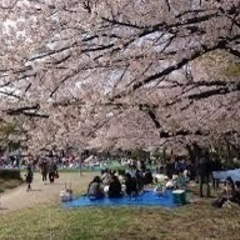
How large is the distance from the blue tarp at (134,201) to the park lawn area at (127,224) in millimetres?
1205

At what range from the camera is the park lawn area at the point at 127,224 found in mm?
13477

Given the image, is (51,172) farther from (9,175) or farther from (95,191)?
(95,191)

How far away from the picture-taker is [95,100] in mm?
8109

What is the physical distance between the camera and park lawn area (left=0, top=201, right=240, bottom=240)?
13.5m

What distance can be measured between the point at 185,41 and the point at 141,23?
59.5 inches

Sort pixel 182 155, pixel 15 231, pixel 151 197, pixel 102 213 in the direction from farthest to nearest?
pixel 182 155, pixel 151 197, pixel 102 213, pixel 15 231

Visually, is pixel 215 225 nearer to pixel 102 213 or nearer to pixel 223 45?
pixel 102 213

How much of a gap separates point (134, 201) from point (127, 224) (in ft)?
16.6

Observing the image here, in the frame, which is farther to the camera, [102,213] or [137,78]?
[102,213]

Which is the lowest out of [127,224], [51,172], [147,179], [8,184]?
[127,224]

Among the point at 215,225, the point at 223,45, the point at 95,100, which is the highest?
the point at 223,45

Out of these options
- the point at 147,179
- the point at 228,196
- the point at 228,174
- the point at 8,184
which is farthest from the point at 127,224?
the point at 8,184

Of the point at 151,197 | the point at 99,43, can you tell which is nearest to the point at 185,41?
the point at 99,43

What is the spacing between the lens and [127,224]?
48.9 ft
